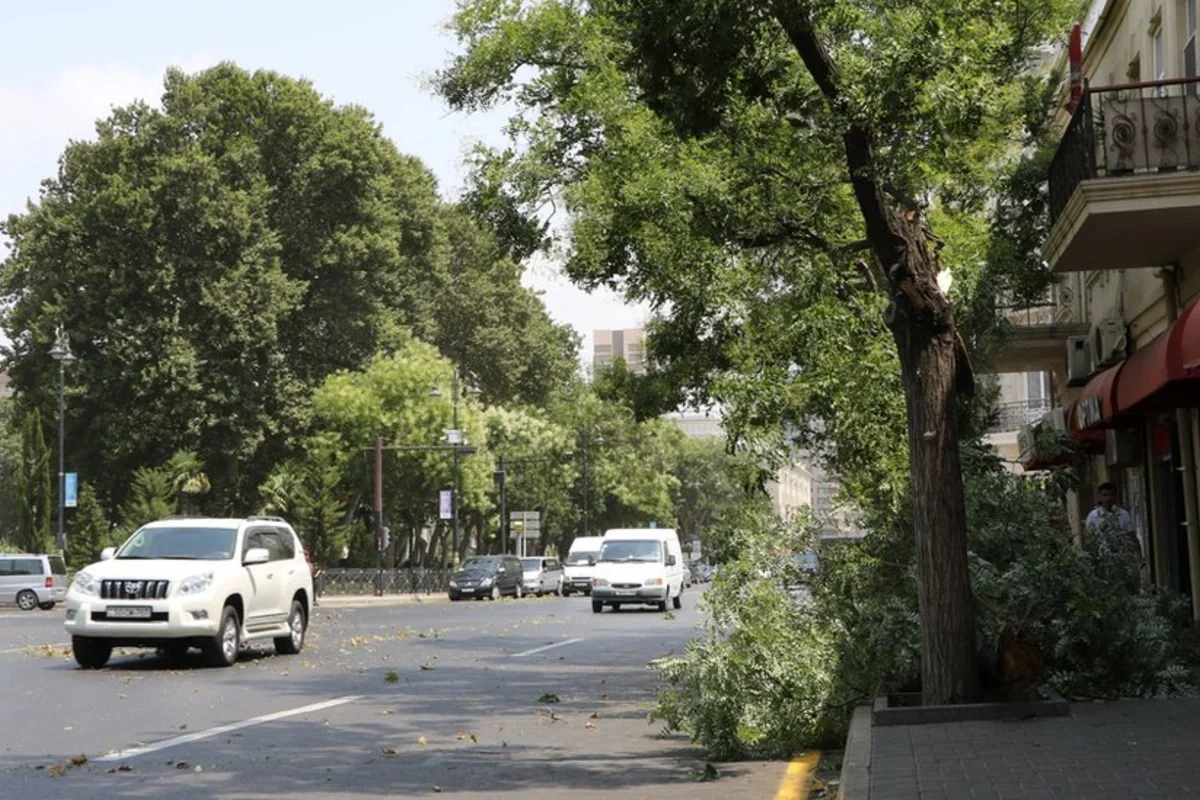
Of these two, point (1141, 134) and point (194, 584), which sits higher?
point (1141, 134)

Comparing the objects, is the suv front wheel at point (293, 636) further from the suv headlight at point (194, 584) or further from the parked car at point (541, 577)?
the parked car at point (541, 577)

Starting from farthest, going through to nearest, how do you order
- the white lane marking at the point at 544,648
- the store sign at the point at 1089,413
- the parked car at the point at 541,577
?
1. the parked car at the point at 541,577
2. the white lane marking at the point at 544,648
3. the store sign at the point at 1089,413

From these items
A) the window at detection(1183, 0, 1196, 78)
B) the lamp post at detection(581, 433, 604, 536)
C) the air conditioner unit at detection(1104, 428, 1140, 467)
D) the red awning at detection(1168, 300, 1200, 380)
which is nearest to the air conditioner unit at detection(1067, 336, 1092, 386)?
the air conditioner unit at detection(1104, 428, 1140, 467)

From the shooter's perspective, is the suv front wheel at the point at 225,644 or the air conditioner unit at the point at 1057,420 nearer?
the suv front wheel at the point at 225,644

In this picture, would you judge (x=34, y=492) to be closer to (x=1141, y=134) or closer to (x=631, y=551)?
(x=631, y=551)

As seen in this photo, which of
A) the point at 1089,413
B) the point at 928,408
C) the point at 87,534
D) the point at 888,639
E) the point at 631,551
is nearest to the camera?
the point at 928,408

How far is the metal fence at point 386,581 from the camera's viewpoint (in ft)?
204

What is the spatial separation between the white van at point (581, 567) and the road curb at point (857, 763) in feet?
169

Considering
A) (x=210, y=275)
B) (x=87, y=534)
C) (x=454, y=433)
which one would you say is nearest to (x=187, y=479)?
(x=87, y=534)

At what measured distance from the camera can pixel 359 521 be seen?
241 ft

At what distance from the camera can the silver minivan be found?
5166cm

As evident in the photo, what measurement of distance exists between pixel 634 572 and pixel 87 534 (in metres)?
27.5

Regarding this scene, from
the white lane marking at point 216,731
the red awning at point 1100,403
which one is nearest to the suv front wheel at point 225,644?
the white lane marking at point 216,731

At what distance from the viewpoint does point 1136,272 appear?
2194 centimetres
